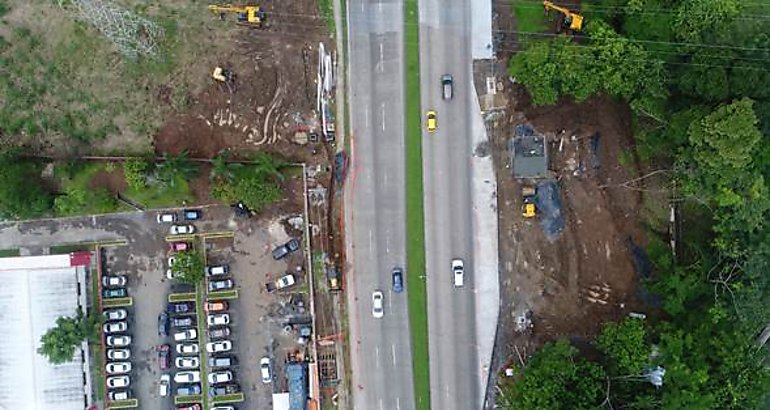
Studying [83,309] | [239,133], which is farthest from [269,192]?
[83,309]

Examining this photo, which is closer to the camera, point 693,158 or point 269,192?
point 693,158

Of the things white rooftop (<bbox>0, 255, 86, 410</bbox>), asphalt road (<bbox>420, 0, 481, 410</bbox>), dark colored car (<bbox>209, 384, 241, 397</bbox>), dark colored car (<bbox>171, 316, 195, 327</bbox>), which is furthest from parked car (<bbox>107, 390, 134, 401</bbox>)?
asphalt road (<bbox>420, 0, 481, 410</bbox>)

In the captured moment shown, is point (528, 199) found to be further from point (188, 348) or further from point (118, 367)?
point (118, 367)

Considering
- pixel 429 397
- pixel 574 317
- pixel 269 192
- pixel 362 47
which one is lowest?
pixel 429 397

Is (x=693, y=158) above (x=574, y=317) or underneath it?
above

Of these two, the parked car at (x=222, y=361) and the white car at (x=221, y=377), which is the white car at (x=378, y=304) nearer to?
the parked car at (x=222, y=361)

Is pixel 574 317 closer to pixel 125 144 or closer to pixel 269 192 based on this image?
pixel 269 192

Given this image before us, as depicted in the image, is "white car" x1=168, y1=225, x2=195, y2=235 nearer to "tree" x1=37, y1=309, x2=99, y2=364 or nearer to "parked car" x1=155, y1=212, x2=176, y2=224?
"parked car" x1=155, y1=212, x2=176, y2=224

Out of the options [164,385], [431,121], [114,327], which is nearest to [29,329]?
[114,327]
